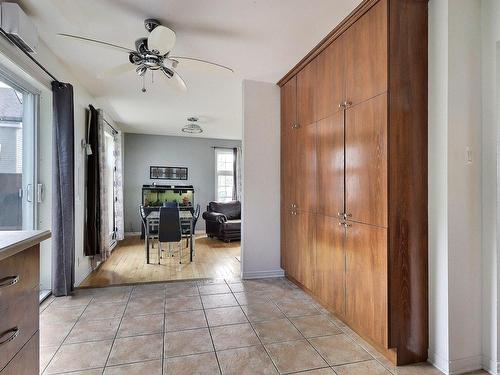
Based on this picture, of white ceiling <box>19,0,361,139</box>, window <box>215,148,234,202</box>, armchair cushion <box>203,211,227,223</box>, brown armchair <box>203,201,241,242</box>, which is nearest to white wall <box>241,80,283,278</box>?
white ceiling <box>19,0,361,139</box>

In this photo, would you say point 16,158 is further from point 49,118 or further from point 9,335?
point 9,335

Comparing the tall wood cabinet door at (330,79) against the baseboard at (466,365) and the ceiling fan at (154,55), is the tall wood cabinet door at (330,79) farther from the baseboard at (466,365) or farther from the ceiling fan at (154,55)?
the baseboard at (466,365)

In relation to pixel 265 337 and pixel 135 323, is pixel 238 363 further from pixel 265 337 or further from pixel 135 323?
pixel 135 323

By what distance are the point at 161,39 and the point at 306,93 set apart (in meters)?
1.56

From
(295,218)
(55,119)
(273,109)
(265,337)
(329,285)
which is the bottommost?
(265,337)

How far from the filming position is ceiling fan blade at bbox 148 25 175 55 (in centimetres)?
205

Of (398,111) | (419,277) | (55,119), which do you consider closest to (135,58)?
(55,119)

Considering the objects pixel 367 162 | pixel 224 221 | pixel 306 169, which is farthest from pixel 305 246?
pixel 224 221

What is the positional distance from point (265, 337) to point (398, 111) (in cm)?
190

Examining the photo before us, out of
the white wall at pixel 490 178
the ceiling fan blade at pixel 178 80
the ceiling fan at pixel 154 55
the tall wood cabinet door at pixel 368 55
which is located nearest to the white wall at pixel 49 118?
the ceiling fan at pixel 154 55

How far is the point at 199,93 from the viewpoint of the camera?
4.07 m

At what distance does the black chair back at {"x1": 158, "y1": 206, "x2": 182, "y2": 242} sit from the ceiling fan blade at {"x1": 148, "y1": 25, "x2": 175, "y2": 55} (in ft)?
8.37

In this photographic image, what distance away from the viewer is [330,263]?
258 cm

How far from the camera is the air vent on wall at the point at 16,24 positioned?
1.94m
